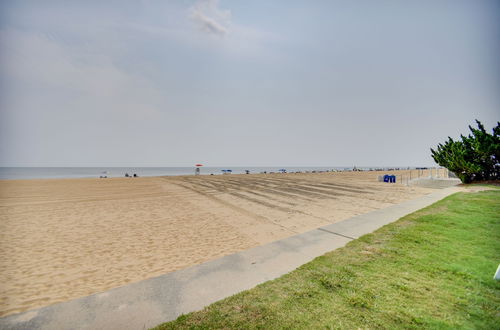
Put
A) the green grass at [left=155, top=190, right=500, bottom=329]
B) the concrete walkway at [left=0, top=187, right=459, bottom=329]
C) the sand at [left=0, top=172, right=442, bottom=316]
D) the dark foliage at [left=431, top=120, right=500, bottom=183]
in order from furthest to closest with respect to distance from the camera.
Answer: the dark foliage at [left=431, top=120, right=500, bottom=183] → the sand at [left=0, top=172, right=442, bottom=316] → the concrete walkway at [left=0, top=187, right=459, bottom=329] → the green grass at [left=155, top=190, right=500, bottom=329]

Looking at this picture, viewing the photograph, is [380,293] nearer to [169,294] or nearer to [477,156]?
[169,294]

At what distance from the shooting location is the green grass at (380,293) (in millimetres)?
3115

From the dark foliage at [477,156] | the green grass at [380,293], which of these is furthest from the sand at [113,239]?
the dark foliage at [477,156]

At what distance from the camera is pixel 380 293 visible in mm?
3756

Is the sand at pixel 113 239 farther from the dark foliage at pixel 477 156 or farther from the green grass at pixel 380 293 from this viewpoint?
the dark foliage at pixel 477 156

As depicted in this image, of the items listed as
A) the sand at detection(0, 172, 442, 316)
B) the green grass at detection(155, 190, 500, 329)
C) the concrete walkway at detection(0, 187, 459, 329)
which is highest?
the green grass at detection(155, 190, 500, 329)

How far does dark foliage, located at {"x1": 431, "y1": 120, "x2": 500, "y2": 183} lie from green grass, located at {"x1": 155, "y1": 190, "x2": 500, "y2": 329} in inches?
927

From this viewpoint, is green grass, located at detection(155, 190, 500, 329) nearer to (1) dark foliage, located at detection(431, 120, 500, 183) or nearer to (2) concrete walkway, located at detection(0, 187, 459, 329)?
(2) concrete walkway, located at detection(0, 187, 459, 329)

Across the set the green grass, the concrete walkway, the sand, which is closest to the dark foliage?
the sand

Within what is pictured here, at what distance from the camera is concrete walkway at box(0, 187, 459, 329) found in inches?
131

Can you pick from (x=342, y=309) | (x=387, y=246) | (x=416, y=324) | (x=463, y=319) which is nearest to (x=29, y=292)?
(x=342, y=309)

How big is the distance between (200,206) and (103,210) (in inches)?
230

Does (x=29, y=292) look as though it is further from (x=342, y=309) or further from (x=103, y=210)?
(x=103, y=210)

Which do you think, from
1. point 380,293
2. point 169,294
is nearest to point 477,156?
point 380,293
